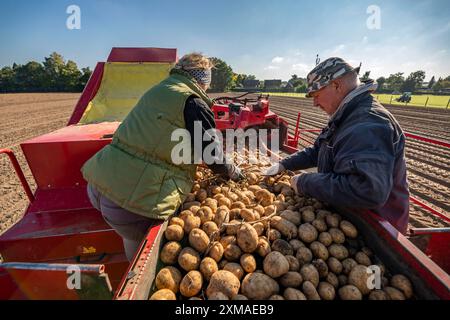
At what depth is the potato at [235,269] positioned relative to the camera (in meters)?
1.58

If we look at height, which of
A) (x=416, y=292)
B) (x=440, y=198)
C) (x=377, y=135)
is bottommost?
(x=440, y=198)

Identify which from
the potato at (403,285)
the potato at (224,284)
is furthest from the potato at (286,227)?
the potato at (403,285)

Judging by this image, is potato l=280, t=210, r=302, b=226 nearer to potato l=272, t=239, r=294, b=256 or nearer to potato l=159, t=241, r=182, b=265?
potato l=272, t=239, r=294, b=256

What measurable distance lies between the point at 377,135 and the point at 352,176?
35cm

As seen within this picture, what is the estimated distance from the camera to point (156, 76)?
16.0ft

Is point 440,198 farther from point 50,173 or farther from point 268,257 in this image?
point 50,173

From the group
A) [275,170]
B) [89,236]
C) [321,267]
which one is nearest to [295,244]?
[321,267]

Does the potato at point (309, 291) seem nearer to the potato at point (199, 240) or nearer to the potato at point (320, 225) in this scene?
the potato at point (320, 225)

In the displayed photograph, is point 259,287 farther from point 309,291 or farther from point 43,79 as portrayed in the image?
point 43,79

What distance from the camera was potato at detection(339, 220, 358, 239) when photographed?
188 cm

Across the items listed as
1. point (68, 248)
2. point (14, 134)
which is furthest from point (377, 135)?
point (14, 134)

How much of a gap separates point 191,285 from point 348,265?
1.15 metres

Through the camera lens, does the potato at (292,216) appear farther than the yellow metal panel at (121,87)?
No

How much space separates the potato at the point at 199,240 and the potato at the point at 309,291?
2.38 ft
